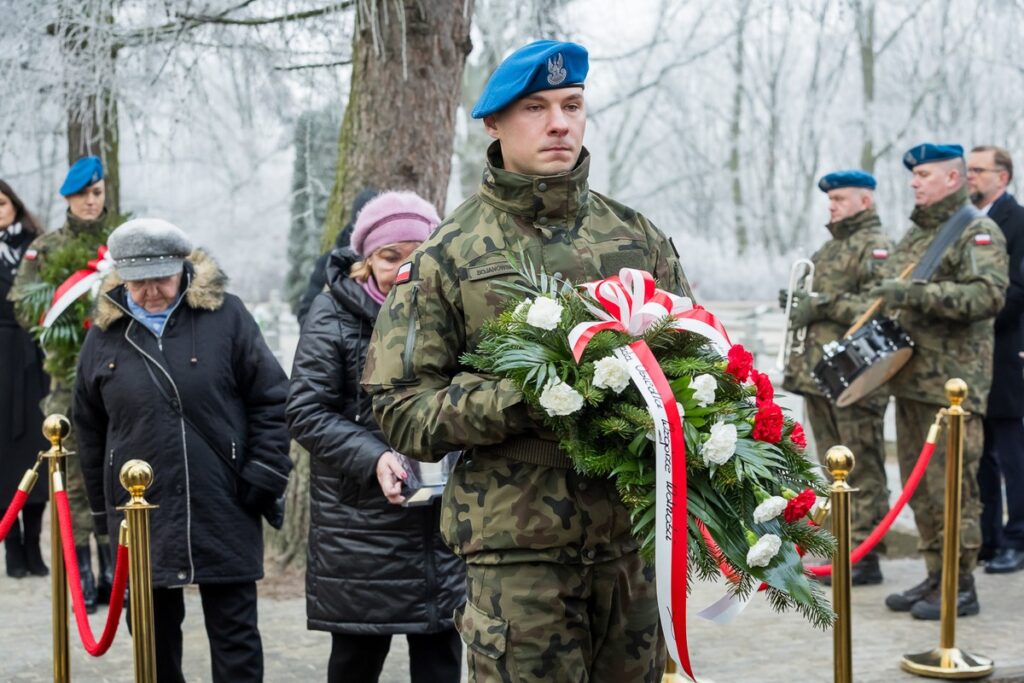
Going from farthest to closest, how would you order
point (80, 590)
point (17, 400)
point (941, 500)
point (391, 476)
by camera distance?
point (17, 400), point (941, 500), point (80, 590), point (391, 476)

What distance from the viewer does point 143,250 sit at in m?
5.37

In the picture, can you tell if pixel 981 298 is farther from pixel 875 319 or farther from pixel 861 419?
pixel 861 419

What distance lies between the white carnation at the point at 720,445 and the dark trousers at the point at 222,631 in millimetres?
2680

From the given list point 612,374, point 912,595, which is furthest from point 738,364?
point 912,595

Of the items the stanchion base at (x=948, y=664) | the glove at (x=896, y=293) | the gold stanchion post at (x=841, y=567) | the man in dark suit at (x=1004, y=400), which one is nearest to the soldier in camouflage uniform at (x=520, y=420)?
the gold stanchion post at (x=841, y=567)

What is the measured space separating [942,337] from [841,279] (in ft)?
3.34

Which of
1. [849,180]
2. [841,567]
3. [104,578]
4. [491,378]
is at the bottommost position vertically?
[104,578]

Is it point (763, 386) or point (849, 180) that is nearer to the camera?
point (763, 386)

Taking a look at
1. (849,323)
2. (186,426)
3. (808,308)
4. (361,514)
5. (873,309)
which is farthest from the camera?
(808,308)

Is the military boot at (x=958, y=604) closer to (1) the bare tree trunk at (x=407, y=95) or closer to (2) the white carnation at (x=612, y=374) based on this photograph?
(1) the bare tree trunk at (x=407, y=95)

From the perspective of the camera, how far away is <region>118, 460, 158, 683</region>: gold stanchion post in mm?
4707

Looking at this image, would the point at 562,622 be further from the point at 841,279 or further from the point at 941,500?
the point at 841,279

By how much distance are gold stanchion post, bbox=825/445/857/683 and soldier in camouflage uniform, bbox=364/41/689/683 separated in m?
1.92

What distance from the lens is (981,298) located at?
7.06m
